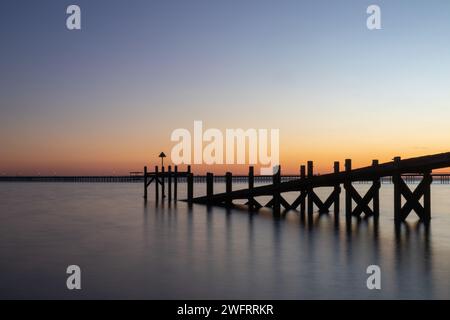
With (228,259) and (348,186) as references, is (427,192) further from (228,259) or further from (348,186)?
(228,259)

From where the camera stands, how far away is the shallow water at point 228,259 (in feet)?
22.9

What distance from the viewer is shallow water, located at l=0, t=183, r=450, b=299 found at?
6992 millimetres

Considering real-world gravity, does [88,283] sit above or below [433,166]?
below

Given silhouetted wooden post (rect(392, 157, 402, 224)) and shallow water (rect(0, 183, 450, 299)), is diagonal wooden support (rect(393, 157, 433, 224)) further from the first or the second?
shallow water (rect(0, 183, 450, 299))

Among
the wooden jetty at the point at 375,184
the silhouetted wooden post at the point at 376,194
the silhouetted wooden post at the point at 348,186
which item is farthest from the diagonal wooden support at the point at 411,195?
the silhouetted wooden post at the point at 348,186

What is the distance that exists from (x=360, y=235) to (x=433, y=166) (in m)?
3.42

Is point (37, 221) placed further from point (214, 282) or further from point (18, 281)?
point (214, 282)

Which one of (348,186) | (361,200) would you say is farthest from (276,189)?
(361,200)

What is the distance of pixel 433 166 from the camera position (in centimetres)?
1422

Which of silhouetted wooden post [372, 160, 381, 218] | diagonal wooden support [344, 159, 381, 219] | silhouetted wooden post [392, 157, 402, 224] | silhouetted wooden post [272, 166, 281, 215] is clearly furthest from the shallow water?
silhouetted wooden post [272, 166, 281, 215]

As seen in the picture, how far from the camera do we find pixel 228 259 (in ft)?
32.2

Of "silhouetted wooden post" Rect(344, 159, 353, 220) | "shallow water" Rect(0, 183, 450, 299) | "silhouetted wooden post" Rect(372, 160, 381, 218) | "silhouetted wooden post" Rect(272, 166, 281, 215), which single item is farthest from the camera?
"silhouetted wooden post" Rect(272, 166, 281, 215)
